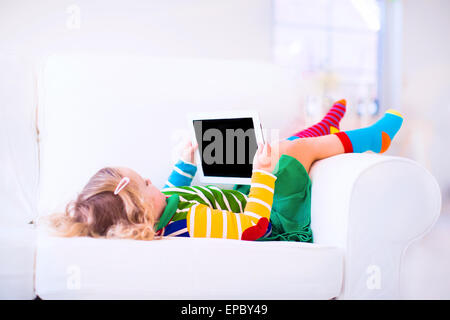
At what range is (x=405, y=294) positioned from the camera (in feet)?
2.53

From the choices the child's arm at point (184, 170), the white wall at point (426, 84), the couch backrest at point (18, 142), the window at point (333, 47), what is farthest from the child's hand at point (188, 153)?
the white wall at point (426, 84)

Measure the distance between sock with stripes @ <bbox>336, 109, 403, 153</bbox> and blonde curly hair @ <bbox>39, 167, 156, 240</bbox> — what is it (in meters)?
0.58

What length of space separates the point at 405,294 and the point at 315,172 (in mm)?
343

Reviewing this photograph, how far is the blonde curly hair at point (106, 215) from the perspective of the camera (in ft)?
2.47

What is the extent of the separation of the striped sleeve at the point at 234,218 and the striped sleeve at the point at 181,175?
0.25 meters

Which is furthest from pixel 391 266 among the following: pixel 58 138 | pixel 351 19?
pixel 351 19

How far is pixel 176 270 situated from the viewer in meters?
0.69

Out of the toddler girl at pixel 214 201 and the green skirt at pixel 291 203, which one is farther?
the green skirt at pixel 291 203

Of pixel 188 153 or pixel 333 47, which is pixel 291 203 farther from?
pixel 333 47

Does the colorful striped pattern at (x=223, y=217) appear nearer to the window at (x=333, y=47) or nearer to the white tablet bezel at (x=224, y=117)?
the white tablet bezel at (x=224, y=117)

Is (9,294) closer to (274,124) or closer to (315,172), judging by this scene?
(315,172)

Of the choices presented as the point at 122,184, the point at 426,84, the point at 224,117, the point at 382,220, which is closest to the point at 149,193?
the point at 122,184

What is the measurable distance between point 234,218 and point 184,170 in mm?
343

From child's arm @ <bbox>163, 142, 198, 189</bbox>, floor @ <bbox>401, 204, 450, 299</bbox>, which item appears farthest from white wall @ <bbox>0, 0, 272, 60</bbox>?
floor @ <bbox>401, 204, 450, 299</bbox>
